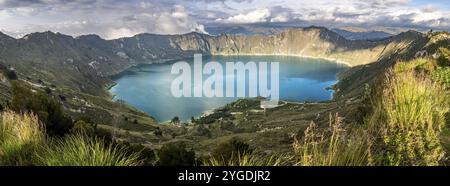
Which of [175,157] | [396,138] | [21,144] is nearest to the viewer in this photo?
[396,138]

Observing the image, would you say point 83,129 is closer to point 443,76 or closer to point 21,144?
point 21,144

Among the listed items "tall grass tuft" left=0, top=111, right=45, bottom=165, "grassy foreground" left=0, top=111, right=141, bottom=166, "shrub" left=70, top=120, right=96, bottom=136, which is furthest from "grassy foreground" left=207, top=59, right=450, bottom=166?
"shrub" left=70, top=120, right=96, bottom=136

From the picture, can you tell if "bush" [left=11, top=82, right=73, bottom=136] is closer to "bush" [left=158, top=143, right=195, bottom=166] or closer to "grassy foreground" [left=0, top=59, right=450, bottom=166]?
"grassy foreground" [left=0, top=59, right=450, bottom=166]

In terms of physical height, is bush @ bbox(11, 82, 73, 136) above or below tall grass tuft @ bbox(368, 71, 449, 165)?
below

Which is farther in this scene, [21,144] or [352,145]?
[21,144]

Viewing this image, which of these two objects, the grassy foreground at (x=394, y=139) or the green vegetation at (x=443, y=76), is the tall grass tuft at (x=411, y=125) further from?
the green vegetation at (x=443, y=76)

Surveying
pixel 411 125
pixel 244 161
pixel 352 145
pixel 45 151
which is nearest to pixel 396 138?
pixel 411 125

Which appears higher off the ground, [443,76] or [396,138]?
[443,76]

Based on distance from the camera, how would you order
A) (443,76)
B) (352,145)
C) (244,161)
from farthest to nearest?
(443,76) → (352,145) → (244,161)

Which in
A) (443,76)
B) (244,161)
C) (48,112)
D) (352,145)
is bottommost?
(48,112)
